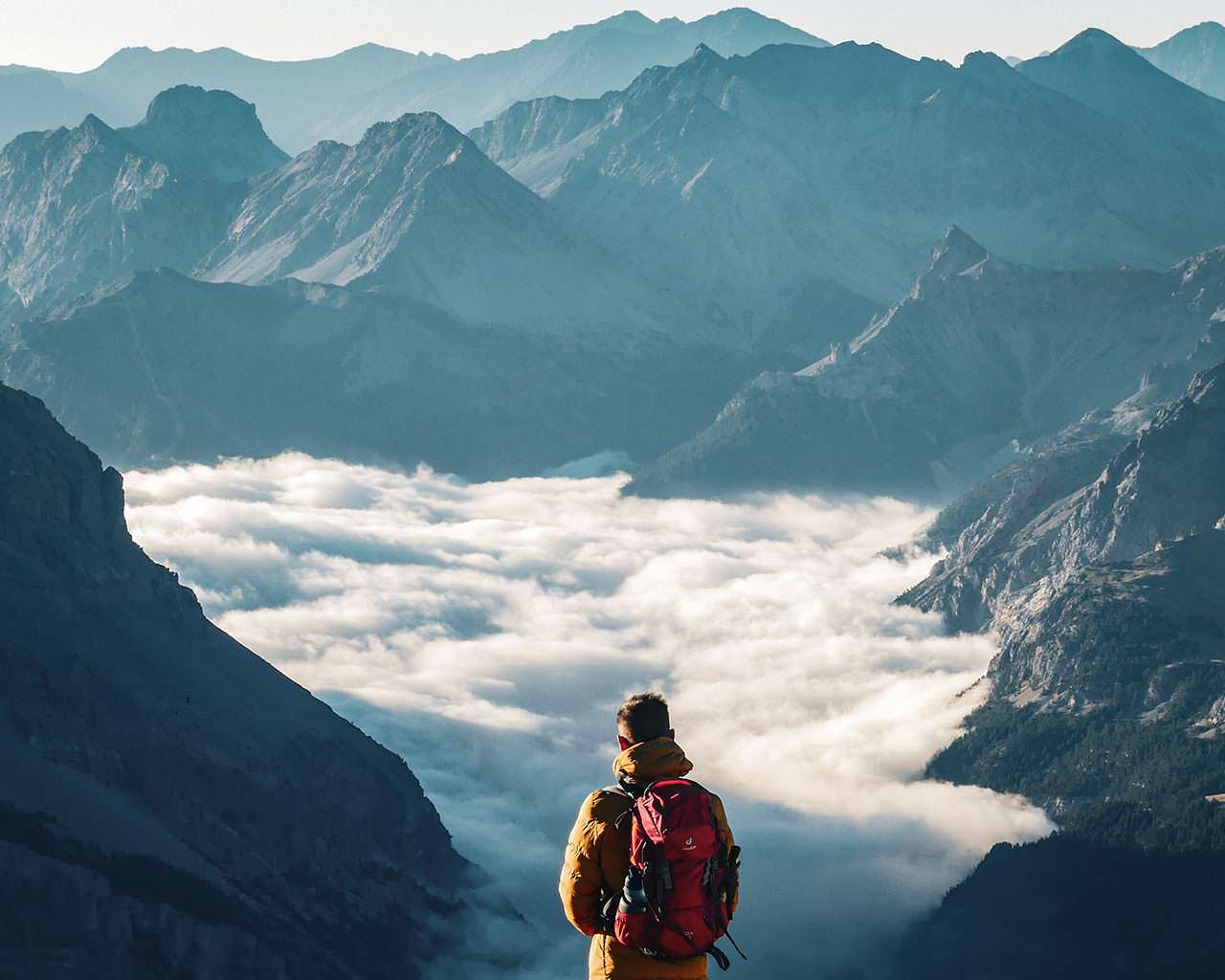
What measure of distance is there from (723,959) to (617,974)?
2.52 metres

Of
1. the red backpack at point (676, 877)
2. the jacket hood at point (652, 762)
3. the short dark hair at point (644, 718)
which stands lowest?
the red backpack at point (676, 877)

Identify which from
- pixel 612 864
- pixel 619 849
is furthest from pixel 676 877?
pixel 612 864

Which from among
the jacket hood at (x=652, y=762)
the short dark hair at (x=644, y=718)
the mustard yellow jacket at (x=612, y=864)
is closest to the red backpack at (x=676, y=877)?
the mustard yellow jacket at (x=612, y=864)

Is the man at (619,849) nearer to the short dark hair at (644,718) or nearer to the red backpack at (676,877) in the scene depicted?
the short dark hair at (644,718)

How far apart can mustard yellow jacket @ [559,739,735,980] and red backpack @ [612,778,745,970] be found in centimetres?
48

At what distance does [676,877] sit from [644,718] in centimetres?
A: 385

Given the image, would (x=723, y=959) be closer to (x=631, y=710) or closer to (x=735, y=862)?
(x=735, y=862)

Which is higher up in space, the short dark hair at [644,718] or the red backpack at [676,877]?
the short dark hair at [644,718]

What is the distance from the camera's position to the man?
5022 cm

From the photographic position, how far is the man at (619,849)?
165 ft

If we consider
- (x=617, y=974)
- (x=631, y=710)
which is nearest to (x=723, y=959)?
(x=617, y=974)

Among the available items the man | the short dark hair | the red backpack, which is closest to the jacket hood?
the man

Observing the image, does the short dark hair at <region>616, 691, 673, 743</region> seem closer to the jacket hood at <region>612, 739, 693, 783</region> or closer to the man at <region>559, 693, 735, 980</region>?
the man at <region>559, 693, 735, 980</region>

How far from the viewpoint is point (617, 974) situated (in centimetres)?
5041
